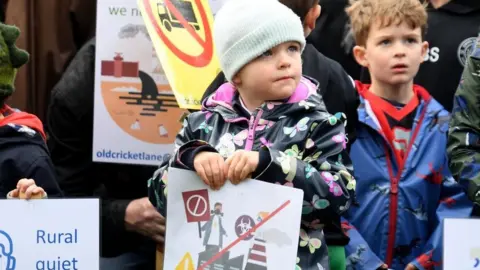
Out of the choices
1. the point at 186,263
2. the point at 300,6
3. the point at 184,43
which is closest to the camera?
the point at 186,263

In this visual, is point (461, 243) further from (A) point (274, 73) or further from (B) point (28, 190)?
(B) point (28, 190)

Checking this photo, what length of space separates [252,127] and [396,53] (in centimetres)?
102

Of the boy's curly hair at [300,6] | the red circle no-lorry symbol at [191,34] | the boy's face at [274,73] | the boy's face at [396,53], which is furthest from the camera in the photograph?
the boy's face at [396,53]

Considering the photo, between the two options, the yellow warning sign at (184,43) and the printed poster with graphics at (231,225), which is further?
the yellow warning sign at (184,43)

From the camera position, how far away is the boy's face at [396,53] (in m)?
4.55

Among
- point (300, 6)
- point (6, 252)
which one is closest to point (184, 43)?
point (300, 6)

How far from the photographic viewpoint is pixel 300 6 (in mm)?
4316

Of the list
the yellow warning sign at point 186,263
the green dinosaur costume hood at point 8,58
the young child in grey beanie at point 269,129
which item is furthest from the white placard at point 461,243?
the green dinosaur costume hood at point 8,58

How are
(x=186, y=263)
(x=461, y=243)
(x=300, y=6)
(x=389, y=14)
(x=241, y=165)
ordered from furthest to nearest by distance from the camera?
(x=389, y=14) → (x=300, y=6) → (x=461, y=243) → (x=186, y=263) → (x=241, y=165)

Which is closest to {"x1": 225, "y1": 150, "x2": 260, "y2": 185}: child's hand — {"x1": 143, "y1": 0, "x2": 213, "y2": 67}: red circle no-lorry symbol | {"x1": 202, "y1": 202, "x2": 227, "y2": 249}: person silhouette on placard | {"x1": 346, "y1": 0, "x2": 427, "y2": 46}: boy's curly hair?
{"x1": 202, "y1": 202, "x2": 227, "y2": 249}: person silhouette on placard

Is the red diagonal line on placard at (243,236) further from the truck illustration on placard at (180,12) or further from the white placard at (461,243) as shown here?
the truck illustration on placard at (180,12)

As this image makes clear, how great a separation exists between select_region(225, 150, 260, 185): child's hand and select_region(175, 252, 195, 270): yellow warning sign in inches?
11.0

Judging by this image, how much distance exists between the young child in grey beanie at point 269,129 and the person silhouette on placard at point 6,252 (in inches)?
18.6

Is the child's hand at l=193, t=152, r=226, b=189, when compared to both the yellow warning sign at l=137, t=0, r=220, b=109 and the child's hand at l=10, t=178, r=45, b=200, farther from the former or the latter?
the yellow warning sign at l=137, t=0, r=220, b=109
